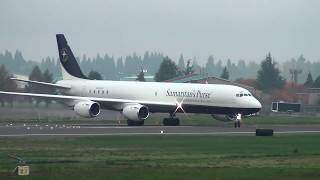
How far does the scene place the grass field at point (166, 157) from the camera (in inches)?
1407

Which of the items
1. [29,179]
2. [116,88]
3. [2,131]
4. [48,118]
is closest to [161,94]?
[116,88]

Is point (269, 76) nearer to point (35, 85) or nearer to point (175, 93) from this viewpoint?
point (35, 85)

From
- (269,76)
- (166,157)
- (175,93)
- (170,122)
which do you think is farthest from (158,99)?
(269,76)

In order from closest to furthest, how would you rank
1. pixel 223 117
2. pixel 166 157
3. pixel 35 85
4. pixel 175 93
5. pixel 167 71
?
pixel 166 157
pixel 175 93
pixel 223 117
pixel 35 85
pixel 167 71

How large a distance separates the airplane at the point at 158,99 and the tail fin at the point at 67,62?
3375 mm

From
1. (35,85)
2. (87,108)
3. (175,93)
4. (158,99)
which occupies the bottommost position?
(87,108)

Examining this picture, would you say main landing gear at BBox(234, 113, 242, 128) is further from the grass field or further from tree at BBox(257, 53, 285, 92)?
tree at BBox(257, 53, 285, 92)

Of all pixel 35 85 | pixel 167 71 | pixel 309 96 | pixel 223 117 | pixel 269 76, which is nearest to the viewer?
pixel 223 117

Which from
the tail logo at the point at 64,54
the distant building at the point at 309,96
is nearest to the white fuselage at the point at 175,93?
the tail logo at the point at 64,54

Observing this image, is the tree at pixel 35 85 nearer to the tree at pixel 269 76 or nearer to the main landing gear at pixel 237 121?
the main landing gear at pixel 237 121

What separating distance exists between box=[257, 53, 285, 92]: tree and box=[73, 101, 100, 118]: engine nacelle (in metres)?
90.3

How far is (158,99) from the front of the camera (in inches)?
3388

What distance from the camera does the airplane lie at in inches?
3184

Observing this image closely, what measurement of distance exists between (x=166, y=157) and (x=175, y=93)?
4010 cm
